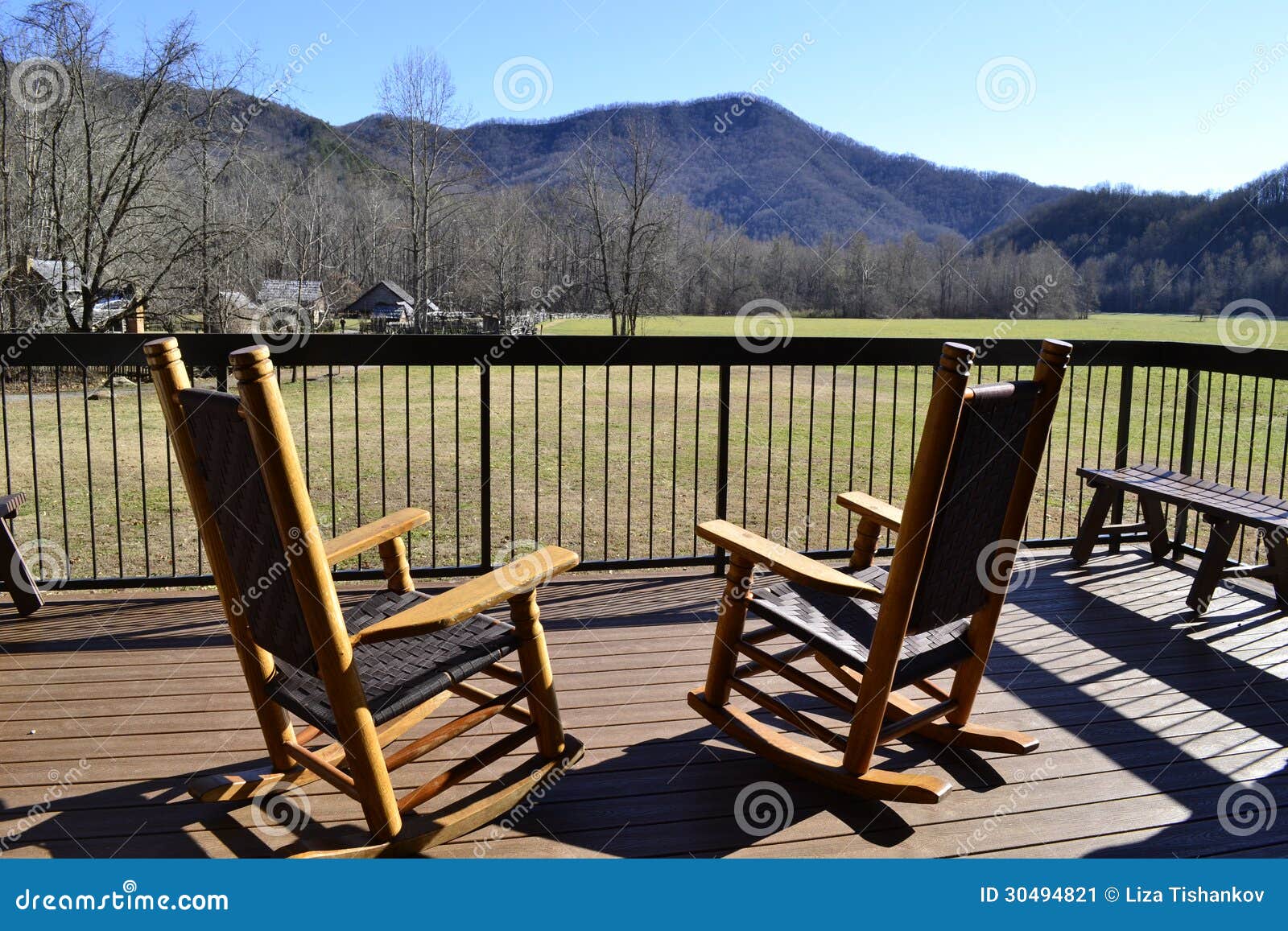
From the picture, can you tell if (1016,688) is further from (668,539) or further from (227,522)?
(668,539)

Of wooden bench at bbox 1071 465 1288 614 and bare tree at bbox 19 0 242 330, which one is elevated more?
bare tree at bbox 19 0 242 330

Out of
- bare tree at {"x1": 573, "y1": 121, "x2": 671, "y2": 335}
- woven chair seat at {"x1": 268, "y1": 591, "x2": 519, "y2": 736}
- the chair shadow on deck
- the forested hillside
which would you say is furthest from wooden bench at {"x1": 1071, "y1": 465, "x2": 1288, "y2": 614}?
bare tree at {"x1": 573, "y1": 121, "x2": 671, "y2": 335}

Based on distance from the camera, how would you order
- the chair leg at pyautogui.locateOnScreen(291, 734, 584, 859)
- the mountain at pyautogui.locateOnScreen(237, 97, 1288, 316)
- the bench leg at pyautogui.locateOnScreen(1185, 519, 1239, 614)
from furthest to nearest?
the mountain at pyautogui.locateOnScreen(237, 97, 1288, 316), the bench leg at pyautogui.locateOnScreen(1185, 519, 1239, 614), the chair leg at pyautogui.locateOnScreen(291, 734, 584, 859)

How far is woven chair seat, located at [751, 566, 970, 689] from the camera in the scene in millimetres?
2156

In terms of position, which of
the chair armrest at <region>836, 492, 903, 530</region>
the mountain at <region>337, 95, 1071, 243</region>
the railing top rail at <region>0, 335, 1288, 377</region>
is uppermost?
the mountain at <region>337, 95, 1071, 243</region>

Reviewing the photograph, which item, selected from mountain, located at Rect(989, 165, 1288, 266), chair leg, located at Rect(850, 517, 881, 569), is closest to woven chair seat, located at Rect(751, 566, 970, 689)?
chair leg, located at Rect(850, 517, 881, 569)

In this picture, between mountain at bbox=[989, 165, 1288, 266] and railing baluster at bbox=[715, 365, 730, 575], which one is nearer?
railing baluster at bbox=[715, 365, 730, 575]

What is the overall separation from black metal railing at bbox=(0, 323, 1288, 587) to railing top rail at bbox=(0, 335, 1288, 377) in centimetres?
1

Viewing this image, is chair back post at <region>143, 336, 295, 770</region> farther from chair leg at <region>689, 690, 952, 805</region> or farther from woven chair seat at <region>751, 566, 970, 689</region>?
woven chair seat at <region>751, 566, 970, 689</region>

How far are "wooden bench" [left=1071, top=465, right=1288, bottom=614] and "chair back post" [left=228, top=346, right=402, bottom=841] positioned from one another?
3254 mm

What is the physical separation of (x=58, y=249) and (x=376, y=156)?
2272 cm

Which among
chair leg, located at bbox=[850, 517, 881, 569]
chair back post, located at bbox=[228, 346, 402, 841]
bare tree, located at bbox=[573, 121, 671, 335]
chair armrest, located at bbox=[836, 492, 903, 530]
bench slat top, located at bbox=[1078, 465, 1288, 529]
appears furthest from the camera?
bare tree, located at bbox=[573, 121, 671, 335]

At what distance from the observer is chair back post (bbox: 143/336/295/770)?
Answer: 1847 millimetres

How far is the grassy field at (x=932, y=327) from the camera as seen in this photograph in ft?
136
